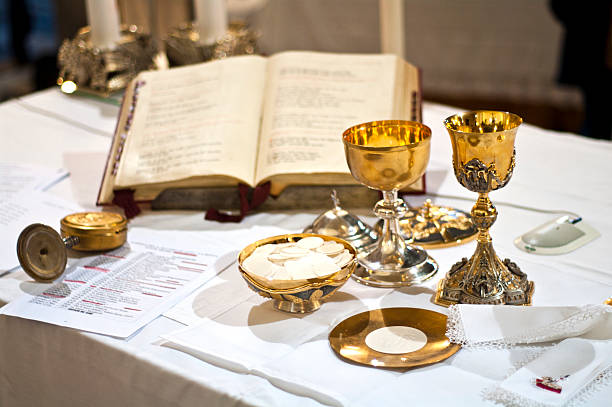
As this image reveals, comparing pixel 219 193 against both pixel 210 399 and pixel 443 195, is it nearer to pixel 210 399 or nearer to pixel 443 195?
pixel 443 195

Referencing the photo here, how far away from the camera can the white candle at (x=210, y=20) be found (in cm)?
179

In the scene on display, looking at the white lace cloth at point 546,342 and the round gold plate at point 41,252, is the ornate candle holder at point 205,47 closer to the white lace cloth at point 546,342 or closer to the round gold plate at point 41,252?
the round gold plate at point 41,252

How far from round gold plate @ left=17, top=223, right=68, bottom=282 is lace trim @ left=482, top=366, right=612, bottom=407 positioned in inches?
23.2

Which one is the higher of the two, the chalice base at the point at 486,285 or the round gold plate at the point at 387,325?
the chalice base at the point at 486,285

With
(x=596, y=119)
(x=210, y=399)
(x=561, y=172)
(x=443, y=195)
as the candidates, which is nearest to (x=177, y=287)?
(x=210, y=399)

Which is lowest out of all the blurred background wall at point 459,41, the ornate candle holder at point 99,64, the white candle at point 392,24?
the blurred background wall at point 459,41

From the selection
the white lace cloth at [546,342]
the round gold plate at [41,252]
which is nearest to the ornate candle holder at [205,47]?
the round gold plate at [41,252]

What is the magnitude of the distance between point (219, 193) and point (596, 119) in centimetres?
205

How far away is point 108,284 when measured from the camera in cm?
98

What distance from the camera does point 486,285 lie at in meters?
0.88

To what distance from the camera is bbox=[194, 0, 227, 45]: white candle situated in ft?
5.87

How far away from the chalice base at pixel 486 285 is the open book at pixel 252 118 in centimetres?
34

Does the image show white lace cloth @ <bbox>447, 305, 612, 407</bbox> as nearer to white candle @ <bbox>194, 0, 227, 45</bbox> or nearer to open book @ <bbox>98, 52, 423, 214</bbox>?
open book @ <bbox>98, 52, 423, 214</bbox>

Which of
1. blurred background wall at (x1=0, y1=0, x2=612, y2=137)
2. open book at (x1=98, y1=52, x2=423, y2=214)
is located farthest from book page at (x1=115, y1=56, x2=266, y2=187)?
blurred background wall at (x1=0, y1=0, x2=612, y2=137)
